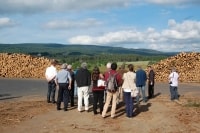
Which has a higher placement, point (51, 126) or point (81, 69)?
point (81, 69)

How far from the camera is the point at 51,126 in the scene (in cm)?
1246

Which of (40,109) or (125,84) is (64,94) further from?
(125,84)

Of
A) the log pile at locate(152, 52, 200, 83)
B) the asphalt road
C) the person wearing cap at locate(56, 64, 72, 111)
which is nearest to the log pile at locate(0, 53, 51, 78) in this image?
the asphalt road

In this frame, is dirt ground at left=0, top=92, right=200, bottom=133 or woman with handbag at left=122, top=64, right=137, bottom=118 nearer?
dirt ground at left=0, top=92, right=200, bottom=133

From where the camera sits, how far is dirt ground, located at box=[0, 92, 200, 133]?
40.0 feet

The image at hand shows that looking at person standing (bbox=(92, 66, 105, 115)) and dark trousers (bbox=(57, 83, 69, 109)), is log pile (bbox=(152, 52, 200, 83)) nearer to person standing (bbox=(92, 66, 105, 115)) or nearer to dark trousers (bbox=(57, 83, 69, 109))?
dark trousers (bbox=(57, 83, 69, 109))

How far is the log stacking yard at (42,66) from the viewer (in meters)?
37.0

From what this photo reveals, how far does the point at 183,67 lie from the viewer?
37.3 metres

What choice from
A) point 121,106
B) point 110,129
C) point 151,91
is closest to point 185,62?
point 151,91

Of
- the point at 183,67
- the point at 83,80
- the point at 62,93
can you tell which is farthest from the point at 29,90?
the point at 183,67

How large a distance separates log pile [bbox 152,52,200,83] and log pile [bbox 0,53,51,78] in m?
11.9

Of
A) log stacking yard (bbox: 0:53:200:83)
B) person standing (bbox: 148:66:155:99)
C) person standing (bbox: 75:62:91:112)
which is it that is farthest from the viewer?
log stacking yard (bbox: 0:53:200:83)

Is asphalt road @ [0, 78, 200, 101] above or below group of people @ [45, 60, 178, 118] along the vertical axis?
below

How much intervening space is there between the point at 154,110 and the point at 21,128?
632 centimetres
